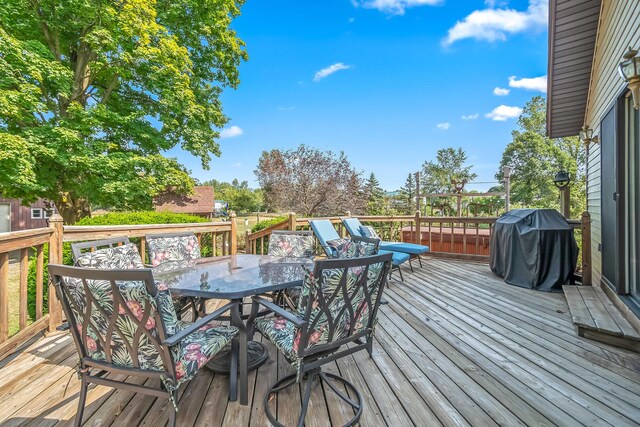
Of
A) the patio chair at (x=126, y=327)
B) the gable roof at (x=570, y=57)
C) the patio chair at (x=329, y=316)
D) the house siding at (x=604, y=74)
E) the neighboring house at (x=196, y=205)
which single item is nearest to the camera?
the patio chair at (x=126, y=327)

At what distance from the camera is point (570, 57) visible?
4516 mm

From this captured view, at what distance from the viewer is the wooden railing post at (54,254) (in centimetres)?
268

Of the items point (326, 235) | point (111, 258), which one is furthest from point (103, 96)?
point (111, 258)

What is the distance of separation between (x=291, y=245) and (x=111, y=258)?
169cm

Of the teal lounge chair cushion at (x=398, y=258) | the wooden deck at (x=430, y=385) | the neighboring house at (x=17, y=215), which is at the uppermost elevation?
the neighboring house at (x=17, y=215)

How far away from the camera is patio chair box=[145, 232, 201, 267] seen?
2979 millimetres

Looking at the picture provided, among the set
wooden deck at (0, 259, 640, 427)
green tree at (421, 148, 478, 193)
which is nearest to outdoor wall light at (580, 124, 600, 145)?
wooden deck at (0, 259, 640, 427)

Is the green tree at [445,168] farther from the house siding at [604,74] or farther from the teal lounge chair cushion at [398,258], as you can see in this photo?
the teal lounge chair cushion at [398,258]

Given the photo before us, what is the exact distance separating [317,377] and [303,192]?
910 centimetres

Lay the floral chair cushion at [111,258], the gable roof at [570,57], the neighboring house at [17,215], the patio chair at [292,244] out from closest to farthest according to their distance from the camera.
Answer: the floral chair cushion at [111,258] < the patio chair at [292,244] < the gable roof at [570,57] < the neighboring house at [17,215]

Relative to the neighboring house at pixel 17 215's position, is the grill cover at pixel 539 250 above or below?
below

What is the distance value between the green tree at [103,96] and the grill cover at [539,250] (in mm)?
8252

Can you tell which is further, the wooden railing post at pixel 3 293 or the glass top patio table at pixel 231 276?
the wooden railing post at pixel 3 293

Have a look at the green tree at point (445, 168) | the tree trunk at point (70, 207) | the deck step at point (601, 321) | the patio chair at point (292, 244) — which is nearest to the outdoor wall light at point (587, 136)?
the deck step at point (601, 321)
